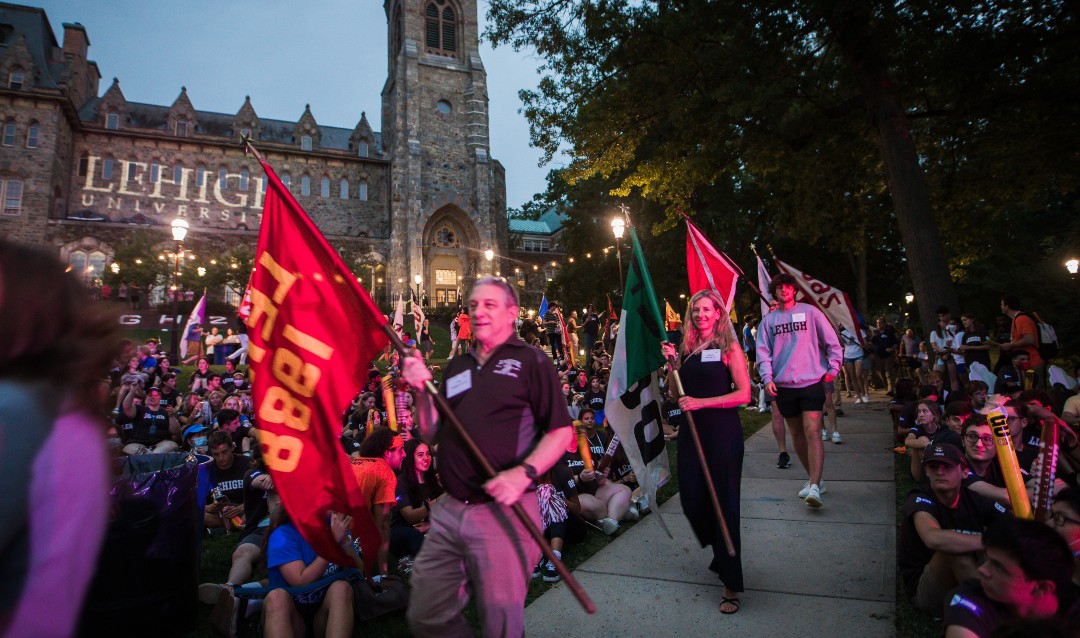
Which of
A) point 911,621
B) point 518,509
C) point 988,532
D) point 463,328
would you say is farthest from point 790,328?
point 463,328

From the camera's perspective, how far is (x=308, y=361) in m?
3.58

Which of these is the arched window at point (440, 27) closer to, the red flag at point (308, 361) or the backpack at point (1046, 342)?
the backpack at point (1046, 342)

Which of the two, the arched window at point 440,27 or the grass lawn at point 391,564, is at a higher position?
the arched window at point 440,27

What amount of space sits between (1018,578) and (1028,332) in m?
8.17

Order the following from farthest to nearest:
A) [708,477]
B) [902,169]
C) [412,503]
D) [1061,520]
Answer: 1. [902,169]
2. [412,503]
3. [708,477]
4. [1061,520]

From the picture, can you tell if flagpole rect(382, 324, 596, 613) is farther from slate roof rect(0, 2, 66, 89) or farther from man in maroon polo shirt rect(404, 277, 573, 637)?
slate roof rect(0, 2, 66, 89)

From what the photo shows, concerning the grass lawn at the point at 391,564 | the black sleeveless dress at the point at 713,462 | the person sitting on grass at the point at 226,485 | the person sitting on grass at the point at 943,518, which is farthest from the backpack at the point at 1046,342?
the person sitting on grass at the point at 226,485

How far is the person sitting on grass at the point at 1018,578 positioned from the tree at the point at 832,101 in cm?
959

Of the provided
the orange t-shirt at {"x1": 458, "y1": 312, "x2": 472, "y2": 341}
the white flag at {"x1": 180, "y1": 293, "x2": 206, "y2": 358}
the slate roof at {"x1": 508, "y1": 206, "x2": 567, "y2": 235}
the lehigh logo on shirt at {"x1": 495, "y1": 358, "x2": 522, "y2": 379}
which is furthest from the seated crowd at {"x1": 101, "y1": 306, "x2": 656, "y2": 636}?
the slate roof at {"x1": 508, "y1": 206, "x2": 567, "y2": 235}

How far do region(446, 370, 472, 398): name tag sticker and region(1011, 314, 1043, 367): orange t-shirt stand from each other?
30.5 feet

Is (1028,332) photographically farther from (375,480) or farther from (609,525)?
(375,480)

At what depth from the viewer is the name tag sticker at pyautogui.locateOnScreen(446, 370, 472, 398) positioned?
2861 mm

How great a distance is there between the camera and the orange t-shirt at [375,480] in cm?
448

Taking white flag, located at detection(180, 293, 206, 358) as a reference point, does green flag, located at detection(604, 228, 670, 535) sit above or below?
below
